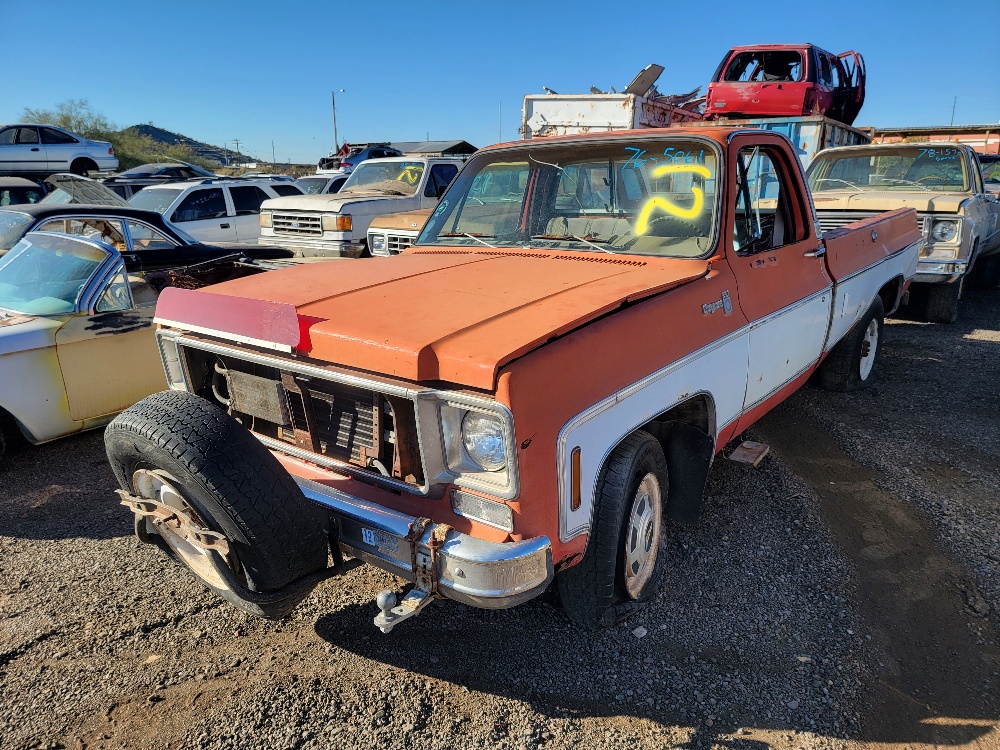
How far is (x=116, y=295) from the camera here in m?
4.91

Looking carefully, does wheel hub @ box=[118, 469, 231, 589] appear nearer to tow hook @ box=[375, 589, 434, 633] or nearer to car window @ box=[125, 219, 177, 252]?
tow hook @ box=[375, 589, 434, 633]

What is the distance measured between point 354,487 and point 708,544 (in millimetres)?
1993

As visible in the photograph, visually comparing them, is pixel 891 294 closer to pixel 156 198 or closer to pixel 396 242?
pixel 396 242

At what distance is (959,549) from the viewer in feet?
11.8

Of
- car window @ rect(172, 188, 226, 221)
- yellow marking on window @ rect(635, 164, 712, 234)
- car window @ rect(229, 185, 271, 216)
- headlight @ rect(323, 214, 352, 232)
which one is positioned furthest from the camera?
car window @ rect(229, 185, 271, 216)

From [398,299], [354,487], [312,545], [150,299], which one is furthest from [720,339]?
[150,299]

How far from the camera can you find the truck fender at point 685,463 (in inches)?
124

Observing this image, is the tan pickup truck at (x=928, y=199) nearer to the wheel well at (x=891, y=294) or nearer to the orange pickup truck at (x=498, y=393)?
the wheel well at (x=891, y=294)

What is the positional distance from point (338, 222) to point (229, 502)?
27.4 ft

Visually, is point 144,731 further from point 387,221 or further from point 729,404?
A: point 387,221

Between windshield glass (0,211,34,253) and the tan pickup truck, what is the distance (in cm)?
807

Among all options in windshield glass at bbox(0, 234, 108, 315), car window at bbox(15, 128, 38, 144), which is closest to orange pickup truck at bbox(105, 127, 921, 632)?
windshield glass at bbox(0, 234, 108, 315)

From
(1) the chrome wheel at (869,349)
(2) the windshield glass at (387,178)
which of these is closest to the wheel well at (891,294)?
(1) the chrome wheel at (869,349)

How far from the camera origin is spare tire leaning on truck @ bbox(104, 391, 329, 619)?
7.80 feet
